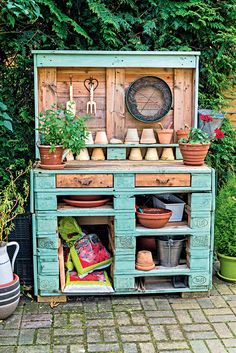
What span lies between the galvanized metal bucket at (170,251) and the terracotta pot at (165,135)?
89cm

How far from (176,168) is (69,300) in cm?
131

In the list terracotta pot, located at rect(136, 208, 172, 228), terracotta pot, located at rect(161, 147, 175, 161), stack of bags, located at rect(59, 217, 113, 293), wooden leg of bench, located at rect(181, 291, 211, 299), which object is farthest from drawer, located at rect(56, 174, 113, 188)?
wooden leg of bench, located at rect(181, 291, 211, 299)

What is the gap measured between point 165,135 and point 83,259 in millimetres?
1283

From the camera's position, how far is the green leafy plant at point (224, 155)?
4309 millimetres

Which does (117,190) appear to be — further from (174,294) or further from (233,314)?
(233,314)

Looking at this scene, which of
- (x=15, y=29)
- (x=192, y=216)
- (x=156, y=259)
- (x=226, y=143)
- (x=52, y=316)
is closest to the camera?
(x=52, y=316)

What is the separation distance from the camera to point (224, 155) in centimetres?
432

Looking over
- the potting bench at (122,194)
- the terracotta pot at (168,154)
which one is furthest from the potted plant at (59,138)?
the terracotta pot at (168,154)

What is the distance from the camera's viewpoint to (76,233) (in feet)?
12.4

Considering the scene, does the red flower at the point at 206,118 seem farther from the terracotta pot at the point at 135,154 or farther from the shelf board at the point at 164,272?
the shelf board at the point at 164,272

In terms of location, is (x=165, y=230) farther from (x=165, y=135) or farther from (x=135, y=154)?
(x=165, y=135)

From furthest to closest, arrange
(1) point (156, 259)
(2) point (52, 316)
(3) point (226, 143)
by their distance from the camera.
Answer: (3) point (226, 143), (1) point (156, 259), (2) point (52, 316)

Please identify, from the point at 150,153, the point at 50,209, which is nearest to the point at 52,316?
the point at 50,209

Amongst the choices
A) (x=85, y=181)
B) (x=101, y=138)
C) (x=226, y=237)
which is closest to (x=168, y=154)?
(x=101, y=138)
